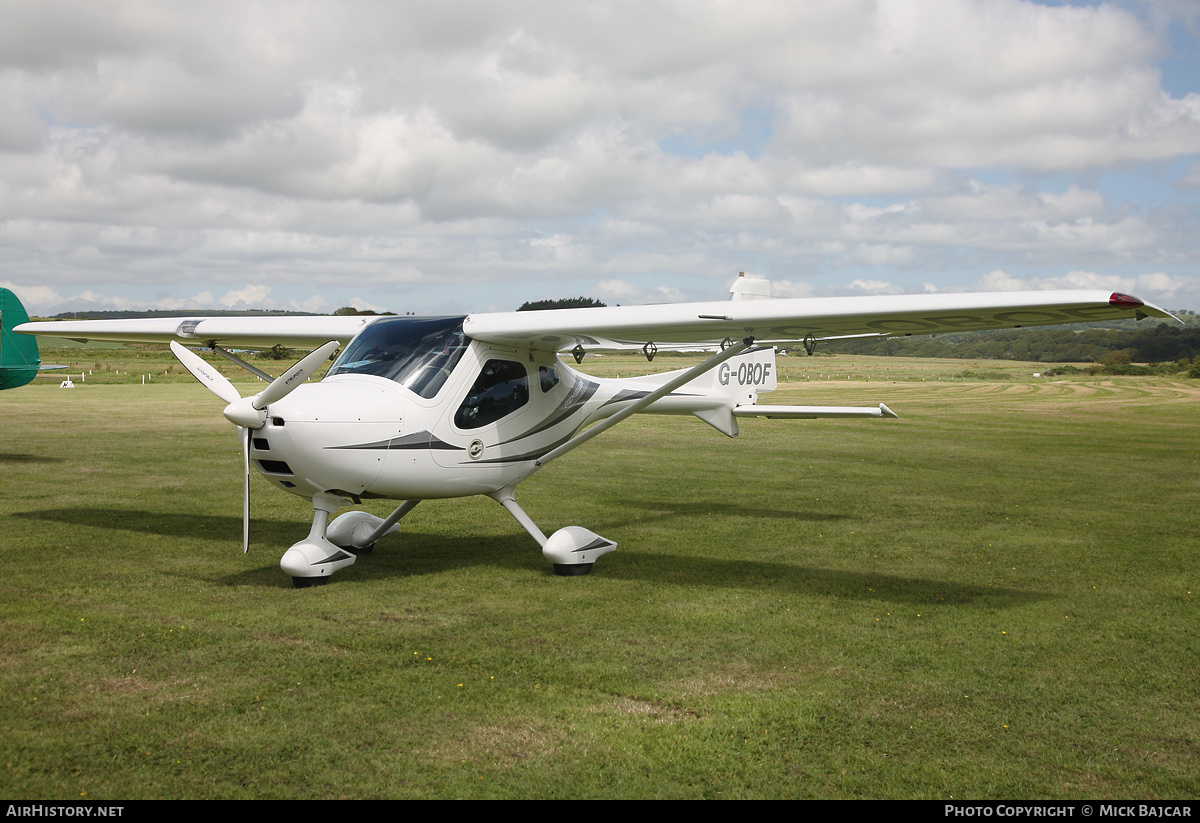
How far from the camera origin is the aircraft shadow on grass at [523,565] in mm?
7234

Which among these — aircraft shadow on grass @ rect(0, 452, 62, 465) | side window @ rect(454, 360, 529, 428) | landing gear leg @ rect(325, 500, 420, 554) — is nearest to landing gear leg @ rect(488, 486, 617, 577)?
side window @ rect(454, 360, 529, 428)

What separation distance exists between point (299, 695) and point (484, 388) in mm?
3501

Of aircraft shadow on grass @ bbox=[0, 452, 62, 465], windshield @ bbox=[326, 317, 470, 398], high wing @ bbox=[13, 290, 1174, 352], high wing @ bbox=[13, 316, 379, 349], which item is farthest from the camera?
aircraft shadow on grass @ bbox=[0, 452, 62, 465]

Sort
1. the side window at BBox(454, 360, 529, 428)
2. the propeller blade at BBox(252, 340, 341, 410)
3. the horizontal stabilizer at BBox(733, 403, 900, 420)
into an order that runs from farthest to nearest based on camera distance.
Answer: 1. the horizontal stabilizer at BBox(733, 403, 900, 420)
2. the side window at BBox(454, 360, 529, 428)
3. the propeller blade at BBox(252, 340, 341, 410)

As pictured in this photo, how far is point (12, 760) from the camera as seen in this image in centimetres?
389

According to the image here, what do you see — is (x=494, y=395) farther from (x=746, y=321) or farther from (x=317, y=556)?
(x=746, y=321)

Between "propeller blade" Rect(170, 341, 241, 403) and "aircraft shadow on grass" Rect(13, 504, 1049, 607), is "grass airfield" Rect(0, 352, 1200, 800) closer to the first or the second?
"aircraft shadow on grass" Rect(13, 504, 1049, 607)

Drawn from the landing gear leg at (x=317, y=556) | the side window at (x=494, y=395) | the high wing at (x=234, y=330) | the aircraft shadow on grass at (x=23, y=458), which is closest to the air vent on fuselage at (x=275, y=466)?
the landing gear leg at (x=317, y=556)

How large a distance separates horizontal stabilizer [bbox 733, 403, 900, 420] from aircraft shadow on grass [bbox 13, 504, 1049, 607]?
2.18 m

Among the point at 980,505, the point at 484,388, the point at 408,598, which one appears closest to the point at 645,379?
the point at 484,388

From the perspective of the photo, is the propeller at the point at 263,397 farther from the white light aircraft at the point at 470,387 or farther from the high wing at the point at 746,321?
the high wing at the point at 746,321

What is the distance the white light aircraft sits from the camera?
6355mm

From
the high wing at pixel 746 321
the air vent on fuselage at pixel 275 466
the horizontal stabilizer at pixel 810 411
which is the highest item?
the high wing at pixel 746 321
